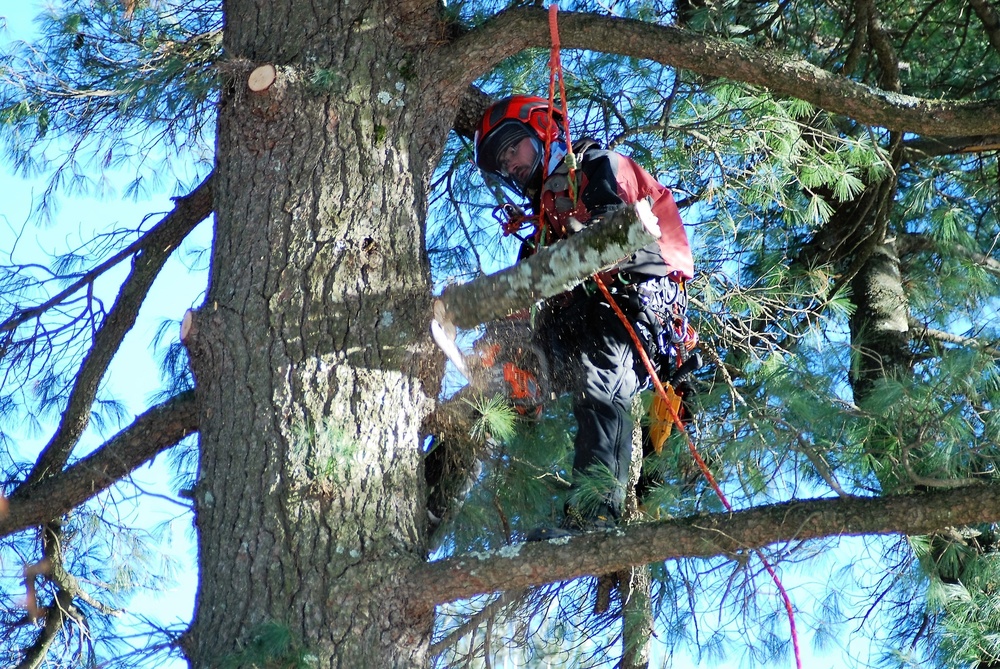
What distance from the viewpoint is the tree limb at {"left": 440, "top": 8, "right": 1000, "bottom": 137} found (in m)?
3.68

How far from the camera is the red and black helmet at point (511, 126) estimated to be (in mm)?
3973

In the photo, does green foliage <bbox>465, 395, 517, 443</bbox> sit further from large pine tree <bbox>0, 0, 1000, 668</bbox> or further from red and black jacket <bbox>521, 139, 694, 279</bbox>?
red and black jacket <bbox>521, 139, 694, 279</bbox>

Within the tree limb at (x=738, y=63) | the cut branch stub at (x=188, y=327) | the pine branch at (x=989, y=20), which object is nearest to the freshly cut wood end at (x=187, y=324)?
the cut branch stub at (x=188, y=327)

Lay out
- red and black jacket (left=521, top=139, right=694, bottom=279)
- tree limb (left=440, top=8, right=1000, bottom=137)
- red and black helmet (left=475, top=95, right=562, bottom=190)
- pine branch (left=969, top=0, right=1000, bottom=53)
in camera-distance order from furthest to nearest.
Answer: pine branch (left=969, top=0, right=1000, bottom=53)
red and black helmet (left=475, top=95, right=562, bottom=190)
red and black jacket (left=521, top=139, right=694, bottom=279)
tree limb (left=440, top=8, right=1000, bottom=137)

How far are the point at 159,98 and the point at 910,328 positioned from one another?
3494mm

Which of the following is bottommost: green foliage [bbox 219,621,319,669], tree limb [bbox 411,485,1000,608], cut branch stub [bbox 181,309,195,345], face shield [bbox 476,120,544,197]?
green foliage [bbox 219,621,319,669]

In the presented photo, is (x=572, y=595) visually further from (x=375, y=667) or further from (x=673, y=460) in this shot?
(x=375, y=667)

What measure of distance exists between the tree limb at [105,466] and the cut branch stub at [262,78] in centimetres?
93

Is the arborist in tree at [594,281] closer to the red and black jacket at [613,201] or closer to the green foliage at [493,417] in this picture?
the red and black jacket at [613,201]

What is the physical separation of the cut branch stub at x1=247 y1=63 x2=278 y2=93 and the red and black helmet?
790 millimetres

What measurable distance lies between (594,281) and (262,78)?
46.9 inches

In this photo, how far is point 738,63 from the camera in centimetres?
371

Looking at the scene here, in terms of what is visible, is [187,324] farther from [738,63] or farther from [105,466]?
[738,63]

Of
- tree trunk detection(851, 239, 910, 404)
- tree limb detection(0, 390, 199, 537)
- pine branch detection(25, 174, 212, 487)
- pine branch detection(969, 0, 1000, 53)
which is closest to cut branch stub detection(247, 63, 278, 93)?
pine branch detection(25, 174, 212, 487)
